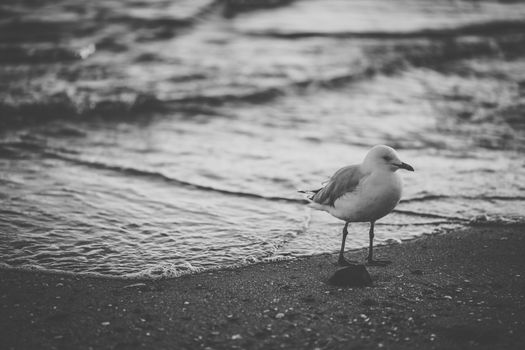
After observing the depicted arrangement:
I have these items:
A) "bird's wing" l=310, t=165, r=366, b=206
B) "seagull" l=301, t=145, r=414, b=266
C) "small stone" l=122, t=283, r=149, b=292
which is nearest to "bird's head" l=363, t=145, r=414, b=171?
"seagull" l=301, t=145, r=414, b=266

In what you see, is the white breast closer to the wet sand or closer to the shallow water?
the wet sand

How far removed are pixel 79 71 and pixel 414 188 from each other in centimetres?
842

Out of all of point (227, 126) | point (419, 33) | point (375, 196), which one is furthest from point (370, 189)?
point (419, 33)

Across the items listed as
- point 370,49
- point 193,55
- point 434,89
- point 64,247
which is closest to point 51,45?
point 193,55

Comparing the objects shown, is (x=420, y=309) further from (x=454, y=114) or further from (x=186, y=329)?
(x=454, y=114)

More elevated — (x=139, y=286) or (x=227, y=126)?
(x=227, y=126)

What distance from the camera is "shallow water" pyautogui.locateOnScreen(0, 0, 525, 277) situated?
5.25 metres

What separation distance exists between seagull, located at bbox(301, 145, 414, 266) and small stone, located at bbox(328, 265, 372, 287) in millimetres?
373

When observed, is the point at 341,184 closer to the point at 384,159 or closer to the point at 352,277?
the point at 384,159

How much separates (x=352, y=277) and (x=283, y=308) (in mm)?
632

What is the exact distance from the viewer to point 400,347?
3.34 m

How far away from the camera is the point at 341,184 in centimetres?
457

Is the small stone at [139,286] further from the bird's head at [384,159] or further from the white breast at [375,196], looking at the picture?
the bird's head at [384,159]

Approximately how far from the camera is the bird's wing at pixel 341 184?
4477mm
